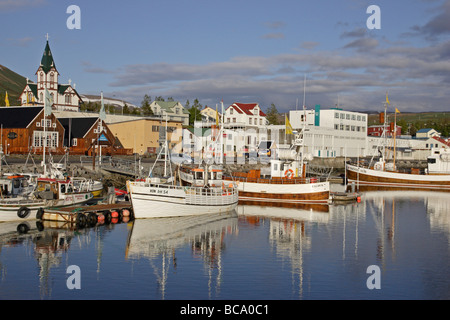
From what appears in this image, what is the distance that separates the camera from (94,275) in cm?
2414

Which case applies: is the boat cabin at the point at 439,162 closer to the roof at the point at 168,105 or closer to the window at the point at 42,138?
the window at the point at 42,138

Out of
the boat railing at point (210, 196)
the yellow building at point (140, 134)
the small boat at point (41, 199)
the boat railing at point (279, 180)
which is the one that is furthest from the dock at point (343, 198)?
the yellow building at point (140, 134)

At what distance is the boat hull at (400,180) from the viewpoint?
76.1m

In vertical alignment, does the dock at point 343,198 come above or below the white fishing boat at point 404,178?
below

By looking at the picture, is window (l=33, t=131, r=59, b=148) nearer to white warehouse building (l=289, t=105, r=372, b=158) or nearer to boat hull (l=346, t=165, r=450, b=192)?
boat hull (l=346, t=165, r=450, b=192)

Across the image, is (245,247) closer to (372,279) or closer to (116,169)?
(372,279)

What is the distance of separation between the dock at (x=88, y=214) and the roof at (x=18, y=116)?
4209 cm

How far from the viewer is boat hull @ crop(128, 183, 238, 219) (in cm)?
3734

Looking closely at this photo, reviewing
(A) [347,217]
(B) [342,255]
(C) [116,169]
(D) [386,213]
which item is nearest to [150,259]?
(B) [342,255]

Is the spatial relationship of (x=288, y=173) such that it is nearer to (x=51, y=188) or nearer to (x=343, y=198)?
(x=343, y=198)

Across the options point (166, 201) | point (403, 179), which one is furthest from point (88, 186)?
point (403, 179)

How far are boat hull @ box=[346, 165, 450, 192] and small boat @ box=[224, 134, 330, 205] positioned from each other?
2677 centimetres

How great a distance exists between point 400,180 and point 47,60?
84.4 m
